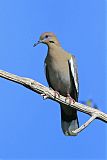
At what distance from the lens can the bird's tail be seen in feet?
22.9

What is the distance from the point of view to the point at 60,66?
6871 millimetres

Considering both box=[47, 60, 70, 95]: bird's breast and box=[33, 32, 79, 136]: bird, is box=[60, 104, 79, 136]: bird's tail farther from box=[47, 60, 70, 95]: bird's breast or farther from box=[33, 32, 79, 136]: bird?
box=[47, 60, 70, 95]: bird's breast

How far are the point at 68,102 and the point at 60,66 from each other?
101 centimetres

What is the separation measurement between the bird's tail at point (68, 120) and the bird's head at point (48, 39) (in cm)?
96

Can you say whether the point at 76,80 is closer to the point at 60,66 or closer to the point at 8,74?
the point at 60,66

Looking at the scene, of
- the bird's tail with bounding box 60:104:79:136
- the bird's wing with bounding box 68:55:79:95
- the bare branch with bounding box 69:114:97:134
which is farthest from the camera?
the bird's tail with bounding box 60:104:79:136

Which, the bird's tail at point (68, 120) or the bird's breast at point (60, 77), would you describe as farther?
the bird's tail at point (68, 120)

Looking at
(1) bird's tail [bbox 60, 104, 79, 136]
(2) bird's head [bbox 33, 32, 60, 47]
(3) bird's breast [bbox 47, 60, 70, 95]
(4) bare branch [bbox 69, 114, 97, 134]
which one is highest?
(2) bird's head [bbox 33, 32, 60, 47]

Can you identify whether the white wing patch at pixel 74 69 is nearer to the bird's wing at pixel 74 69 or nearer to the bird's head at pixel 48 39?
the bird's wing at pixel 74 69

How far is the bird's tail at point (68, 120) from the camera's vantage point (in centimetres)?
697

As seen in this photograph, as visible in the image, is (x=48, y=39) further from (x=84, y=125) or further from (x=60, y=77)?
(x=84, y=125)

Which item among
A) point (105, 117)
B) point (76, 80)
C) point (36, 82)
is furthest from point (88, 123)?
point (76, 80)

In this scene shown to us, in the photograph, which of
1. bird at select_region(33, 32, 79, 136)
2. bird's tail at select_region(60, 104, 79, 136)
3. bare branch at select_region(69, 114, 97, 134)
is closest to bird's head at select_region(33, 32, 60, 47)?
bird at select_region(33, 32, 79, 136)

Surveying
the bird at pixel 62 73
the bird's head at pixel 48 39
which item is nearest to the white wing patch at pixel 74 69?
the bird at pixel 62 73
